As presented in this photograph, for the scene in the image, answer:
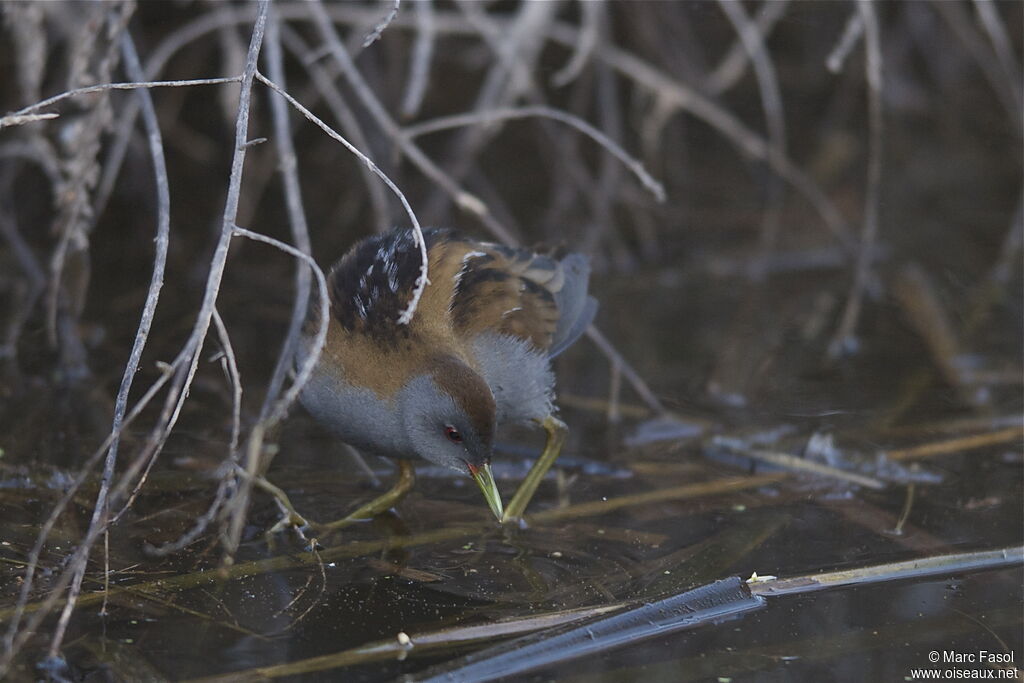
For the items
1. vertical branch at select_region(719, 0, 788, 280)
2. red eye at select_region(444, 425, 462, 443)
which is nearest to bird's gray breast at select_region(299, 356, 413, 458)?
red eye at select_region(444, 425, 462, 443)

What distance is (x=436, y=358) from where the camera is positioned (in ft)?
9.71

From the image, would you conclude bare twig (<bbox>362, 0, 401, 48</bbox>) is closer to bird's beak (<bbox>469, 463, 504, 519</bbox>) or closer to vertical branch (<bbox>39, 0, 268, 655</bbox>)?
vertical branch (<bbox>39, 0, 268, 655</bbox>)

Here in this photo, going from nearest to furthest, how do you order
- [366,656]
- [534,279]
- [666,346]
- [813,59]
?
[366,656] → [534,279] → [666,346] → [813,59]

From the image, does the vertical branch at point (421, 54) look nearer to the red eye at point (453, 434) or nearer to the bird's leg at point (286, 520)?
the red eye at point (453, 434)

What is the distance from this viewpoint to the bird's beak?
3.02 meters

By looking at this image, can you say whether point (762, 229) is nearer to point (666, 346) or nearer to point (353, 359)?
point (666, 346)

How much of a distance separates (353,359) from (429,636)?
2.54 ft

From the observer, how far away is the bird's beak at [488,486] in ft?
9.89

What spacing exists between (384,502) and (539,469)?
0.46 meters

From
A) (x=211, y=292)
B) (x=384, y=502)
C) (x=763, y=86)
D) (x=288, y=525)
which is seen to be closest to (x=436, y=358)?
(x=384, y=502)

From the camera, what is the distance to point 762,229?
5.70 meters

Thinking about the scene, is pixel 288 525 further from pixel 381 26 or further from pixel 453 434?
pixel 381 26

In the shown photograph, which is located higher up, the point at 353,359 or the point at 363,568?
the point at 353,359

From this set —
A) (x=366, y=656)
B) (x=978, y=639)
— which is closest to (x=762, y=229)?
(x=978, y=639)
